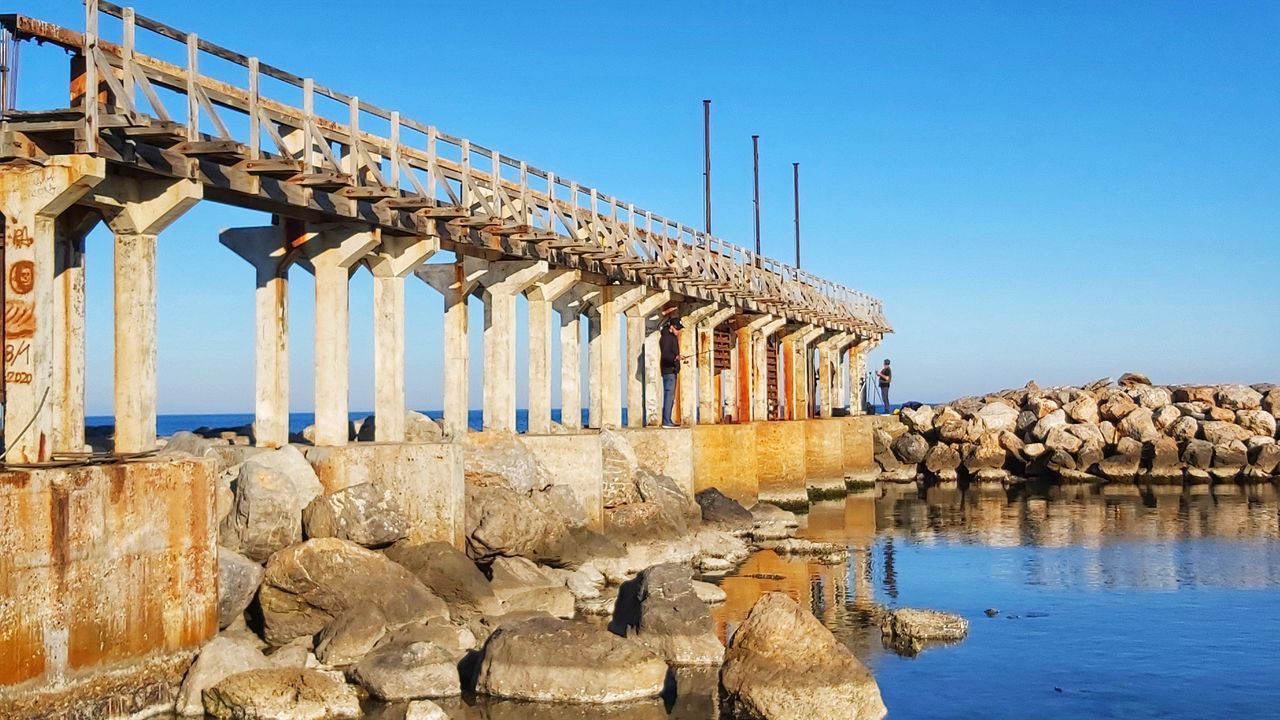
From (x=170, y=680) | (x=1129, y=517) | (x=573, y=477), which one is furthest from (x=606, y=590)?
(x=1129, y=517)

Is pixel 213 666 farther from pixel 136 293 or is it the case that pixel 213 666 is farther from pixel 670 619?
pixel 670 619

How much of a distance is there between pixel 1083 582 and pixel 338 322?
42.4ft

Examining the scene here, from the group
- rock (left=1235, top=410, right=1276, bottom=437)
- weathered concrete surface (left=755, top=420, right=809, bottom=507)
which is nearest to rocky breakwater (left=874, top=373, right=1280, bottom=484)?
rock (left=1235, top=410, right=1276, bottom=437)

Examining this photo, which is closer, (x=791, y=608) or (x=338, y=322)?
(x=791, y=608)

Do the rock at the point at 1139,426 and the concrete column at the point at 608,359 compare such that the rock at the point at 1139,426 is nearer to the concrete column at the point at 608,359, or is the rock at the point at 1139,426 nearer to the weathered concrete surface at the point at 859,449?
the weathered concrete surface at the point at 859,449

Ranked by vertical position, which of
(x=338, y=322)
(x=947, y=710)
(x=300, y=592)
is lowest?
(x=947, y=710)

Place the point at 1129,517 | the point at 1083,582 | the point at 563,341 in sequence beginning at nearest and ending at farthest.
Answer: the point at 1083,582
the point at 563,341
the point at 1129,517

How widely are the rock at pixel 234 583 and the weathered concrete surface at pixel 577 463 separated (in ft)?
28.1

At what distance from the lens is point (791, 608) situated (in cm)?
1359

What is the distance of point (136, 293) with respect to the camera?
45.5 ft

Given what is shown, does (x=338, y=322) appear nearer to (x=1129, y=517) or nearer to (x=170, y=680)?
(x=170, y=680)

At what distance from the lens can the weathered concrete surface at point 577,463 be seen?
23.5 m

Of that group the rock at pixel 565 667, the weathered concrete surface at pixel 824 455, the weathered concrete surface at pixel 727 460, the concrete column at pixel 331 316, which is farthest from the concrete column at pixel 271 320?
the weathered concrete surface at pixel 824 455

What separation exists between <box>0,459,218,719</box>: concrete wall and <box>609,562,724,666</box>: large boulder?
15.5 ft
